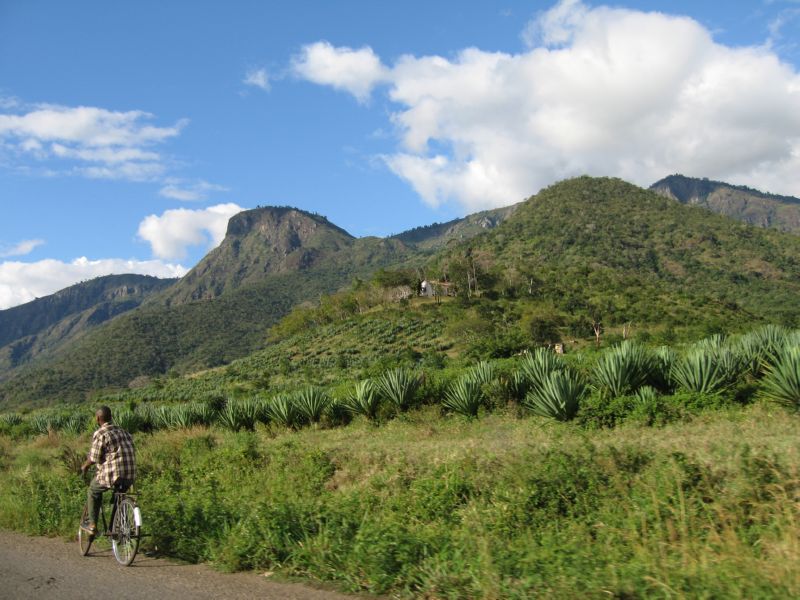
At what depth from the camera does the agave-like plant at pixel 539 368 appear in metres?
12.5

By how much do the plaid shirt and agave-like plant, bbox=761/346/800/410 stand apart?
9849 millimetres

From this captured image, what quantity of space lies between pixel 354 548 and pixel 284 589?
0.69m

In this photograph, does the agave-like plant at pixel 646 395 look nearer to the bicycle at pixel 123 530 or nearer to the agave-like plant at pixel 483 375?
the agave-like plant at pixel 483 375

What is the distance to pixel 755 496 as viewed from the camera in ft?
17.5

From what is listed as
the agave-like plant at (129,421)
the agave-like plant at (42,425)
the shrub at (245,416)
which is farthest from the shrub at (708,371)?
the agave-like plant at (42,425)

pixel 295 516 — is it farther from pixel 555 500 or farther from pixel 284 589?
pixel 555 500

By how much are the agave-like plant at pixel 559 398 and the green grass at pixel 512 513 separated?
785 millimetres

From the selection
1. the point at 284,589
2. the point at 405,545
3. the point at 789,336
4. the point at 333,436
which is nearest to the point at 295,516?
the point at 284,589

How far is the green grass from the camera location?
438cm

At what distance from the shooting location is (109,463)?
678cm

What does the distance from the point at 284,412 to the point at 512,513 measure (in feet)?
32.5

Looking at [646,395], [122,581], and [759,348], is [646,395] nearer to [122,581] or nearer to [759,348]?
[759,348]

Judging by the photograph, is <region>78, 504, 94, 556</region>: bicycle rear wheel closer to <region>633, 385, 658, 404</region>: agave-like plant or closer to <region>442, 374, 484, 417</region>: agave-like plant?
<region>442, 374, 484, 417</region>: agave-like plant

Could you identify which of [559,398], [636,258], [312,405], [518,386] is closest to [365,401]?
[312,405]
